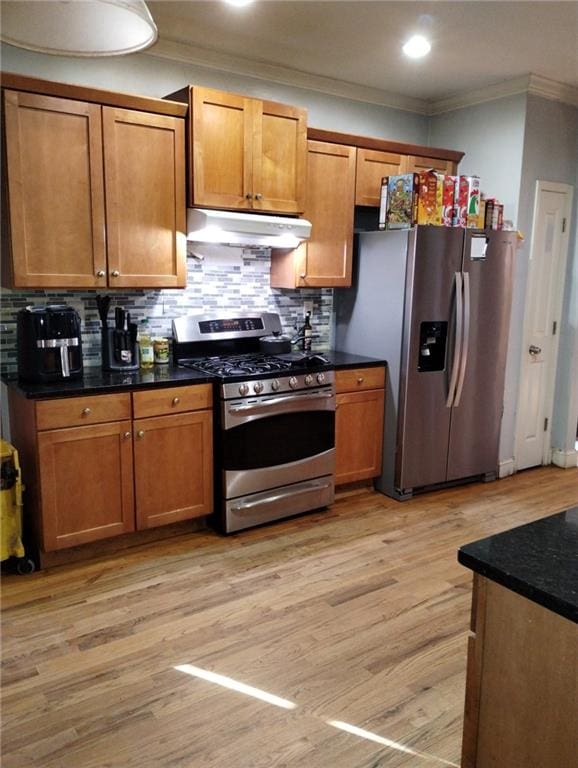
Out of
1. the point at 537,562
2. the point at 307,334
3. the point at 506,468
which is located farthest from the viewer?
the point at 506,468

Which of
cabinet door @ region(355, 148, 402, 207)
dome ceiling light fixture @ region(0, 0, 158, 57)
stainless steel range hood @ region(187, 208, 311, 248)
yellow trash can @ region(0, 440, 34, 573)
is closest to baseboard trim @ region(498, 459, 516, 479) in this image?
cabinet door @ region(355, 148, 402, 207)

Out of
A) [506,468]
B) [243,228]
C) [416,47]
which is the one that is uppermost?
[416,47]

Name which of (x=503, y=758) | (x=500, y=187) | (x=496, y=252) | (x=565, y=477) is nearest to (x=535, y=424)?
(x=565, y=477)

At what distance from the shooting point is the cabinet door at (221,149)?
3121mm

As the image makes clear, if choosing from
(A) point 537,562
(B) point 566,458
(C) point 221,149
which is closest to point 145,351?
(C) point 221,149

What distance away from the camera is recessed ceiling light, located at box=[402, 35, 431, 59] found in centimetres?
316

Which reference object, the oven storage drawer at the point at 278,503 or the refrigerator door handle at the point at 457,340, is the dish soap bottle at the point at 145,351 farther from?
the refrigerator door handle at the point at 457,340

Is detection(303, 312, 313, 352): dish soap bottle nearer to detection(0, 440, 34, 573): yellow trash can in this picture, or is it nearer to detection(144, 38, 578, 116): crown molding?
detection(144, 38, 578, 116): crown molding

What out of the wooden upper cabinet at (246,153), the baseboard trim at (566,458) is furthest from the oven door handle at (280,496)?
the baseboard trim at (566,458)

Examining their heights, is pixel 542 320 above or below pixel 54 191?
below

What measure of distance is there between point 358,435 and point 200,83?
7.48ft

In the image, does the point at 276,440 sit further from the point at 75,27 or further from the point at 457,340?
the point at 75,27

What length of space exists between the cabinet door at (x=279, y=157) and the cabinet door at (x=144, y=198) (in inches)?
16.9

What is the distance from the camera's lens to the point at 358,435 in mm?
3824
